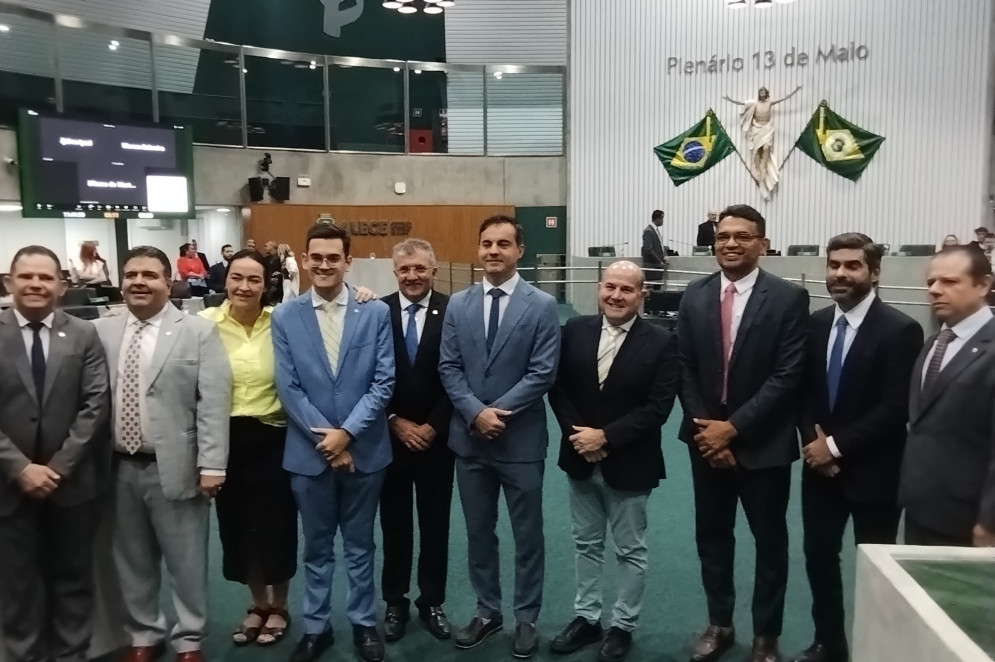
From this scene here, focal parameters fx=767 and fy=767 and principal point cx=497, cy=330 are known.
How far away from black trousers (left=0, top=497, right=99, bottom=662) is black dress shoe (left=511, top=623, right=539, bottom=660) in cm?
158

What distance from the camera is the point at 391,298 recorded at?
3.29 metres

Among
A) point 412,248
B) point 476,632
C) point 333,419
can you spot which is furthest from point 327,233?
point 476,632

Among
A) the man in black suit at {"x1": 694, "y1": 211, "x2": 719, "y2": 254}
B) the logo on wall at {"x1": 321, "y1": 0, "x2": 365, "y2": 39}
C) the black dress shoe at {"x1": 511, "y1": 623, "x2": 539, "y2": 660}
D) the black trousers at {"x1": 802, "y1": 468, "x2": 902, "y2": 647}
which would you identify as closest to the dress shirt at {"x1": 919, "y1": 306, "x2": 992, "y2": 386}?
the black trousers at {"x1": 802, "y1": 468, "x2": 902, "y2": 647}

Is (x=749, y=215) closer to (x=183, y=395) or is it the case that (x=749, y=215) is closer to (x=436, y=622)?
(x=436, y=622)

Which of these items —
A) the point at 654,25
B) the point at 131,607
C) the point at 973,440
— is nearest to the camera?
the point at 973,440

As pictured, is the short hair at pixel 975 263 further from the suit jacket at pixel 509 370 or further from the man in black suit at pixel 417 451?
the man in black suit at pixel 417 451

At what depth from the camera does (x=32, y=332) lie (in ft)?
8.73

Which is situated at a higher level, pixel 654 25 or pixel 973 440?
pixel 654 25

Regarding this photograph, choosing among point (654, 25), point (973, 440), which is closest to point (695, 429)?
point (973, 440)

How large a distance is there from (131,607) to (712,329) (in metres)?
2.44

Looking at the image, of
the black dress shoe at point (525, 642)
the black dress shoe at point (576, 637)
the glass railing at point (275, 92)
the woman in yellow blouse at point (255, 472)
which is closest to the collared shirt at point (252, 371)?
the woman in yellow blouse at point (255, 472)

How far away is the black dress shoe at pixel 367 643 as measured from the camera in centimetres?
294

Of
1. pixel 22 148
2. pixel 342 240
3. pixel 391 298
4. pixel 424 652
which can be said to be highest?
pixel 22 148

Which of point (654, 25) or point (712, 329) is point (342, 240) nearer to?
point (712, 329)
